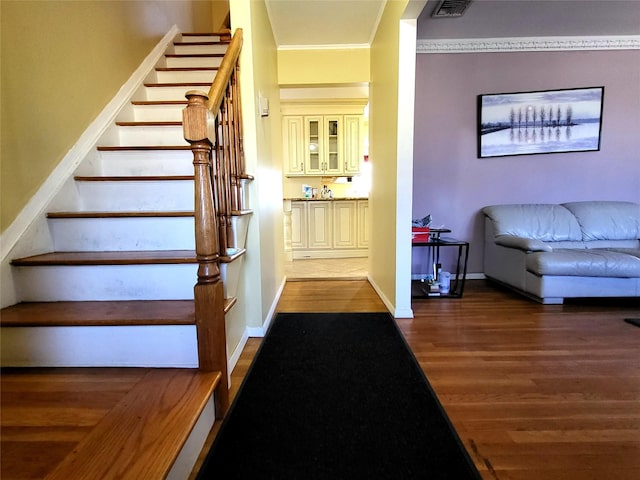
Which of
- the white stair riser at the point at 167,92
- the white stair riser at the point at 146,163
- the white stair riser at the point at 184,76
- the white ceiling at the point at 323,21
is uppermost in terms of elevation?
the white ceiling at the point at 323,21

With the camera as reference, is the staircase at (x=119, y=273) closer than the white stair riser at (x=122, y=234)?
Yes

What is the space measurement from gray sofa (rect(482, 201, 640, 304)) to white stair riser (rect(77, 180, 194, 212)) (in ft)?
9.06


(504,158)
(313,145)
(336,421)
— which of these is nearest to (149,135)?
(336,421)

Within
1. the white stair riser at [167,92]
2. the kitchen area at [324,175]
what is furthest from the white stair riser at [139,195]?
the kitchen area at [324,175]

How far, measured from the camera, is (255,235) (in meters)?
2.07

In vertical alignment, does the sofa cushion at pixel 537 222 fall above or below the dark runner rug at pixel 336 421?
above

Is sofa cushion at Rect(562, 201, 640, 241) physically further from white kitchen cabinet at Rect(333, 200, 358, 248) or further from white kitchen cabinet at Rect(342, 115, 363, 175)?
white kitchen cabinet at Rect(342, 115, 363, 175)

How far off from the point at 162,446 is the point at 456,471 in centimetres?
91

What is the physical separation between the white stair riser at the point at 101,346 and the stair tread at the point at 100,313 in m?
0.03

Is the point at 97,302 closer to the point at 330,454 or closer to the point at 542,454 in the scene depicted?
the point at 330,454

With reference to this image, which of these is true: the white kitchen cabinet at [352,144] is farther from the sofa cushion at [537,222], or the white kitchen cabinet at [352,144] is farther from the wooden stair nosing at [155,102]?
the wooden stair nosing at [155,102]

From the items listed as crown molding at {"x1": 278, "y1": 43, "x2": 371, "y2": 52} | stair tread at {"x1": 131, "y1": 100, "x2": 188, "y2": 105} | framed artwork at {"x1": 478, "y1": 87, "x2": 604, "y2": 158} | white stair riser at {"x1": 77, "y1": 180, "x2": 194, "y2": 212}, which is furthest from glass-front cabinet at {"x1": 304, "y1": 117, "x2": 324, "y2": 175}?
white stair riser at {"x1": 77, "y1": 180, "x2": 194, "y2": 212}

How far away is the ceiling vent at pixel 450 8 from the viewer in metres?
2.63

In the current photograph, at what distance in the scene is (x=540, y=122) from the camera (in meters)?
3.47
